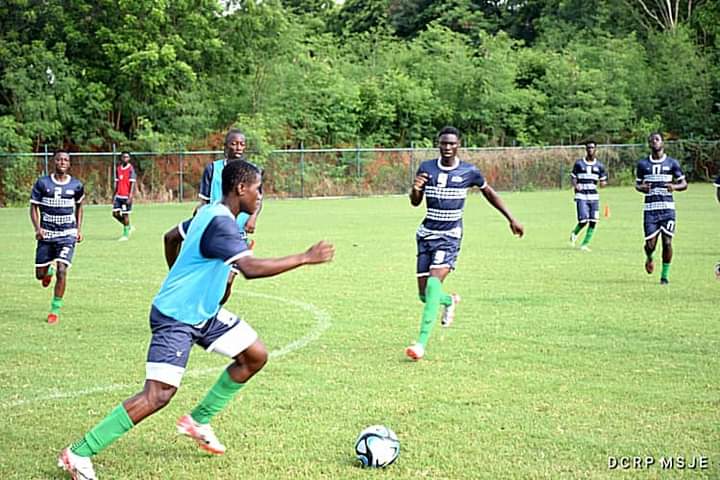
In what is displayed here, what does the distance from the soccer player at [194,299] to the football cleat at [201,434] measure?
21.1 inches

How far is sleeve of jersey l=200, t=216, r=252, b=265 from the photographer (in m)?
5.54

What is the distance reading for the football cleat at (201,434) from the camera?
20.3ft

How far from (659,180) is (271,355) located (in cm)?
773

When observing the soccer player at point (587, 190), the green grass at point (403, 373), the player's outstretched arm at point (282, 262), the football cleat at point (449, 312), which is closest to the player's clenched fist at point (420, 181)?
the football cleat at point (449, 312)

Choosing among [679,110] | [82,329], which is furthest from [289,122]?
[82,329]

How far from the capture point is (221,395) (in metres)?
6.28

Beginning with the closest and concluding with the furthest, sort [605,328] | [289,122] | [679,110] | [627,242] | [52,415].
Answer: [52,415] < [605,328] < [627,242] < [289,122] < [679,110]

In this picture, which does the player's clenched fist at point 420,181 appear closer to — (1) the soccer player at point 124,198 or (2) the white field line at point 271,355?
(2) the white field line at point 271,355

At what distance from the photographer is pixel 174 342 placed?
571 centimetres

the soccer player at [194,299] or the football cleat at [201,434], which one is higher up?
the soccer player at [194,299]

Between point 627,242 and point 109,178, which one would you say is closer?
point 627,242

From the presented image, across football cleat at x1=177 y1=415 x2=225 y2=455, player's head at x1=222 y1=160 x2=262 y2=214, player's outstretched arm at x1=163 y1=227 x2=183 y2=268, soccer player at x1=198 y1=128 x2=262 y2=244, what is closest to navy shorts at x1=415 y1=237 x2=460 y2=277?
soccer player at x1=198 y1=128 x2=262 y2=244

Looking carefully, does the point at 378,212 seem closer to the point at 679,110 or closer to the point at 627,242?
the point at 627,242

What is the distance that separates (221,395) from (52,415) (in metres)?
1.67
